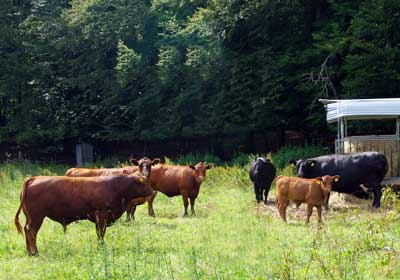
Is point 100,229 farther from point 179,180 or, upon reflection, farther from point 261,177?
point 261,177

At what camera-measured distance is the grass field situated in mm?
7930

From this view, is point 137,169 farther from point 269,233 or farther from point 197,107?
point 197,107

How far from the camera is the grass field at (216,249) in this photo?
26.0 feet

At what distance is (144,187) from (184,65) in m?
19.9

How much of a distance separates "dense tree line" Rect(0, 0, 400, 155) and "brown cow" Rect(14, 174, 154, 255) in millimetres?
15788

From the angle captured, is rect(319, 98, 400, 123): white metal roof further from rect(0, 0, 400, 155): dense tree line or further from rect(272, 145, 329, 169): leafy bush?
rect(0, 0, 400, 155): dense tree line

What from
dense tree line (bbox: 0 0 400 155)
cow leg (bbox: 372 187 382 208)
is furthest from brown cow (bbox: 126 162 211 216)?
dense tree line (bbox: 0 0 400 155)

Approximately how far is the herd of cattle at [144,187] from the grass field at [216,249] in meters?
0.42

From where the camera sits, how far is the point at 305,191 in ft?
42.8

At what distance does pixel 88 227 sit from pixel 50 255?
2.80 meters

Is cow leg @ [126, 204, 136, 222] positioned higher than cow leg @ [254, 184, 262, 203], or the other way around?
cow leg @ [126, 204, 136, 222]

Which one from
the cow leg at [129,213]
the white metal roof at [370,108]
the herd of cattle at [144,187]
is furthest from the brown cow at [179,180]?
the white metal roof at [370,108]

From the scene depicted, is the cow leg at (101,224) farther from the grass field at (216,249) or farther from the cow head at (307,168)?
the cow head at (307,168)

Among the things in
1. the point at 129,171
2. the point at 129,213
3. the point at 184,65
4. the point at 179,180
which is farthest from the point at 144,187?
the point at 184,65
